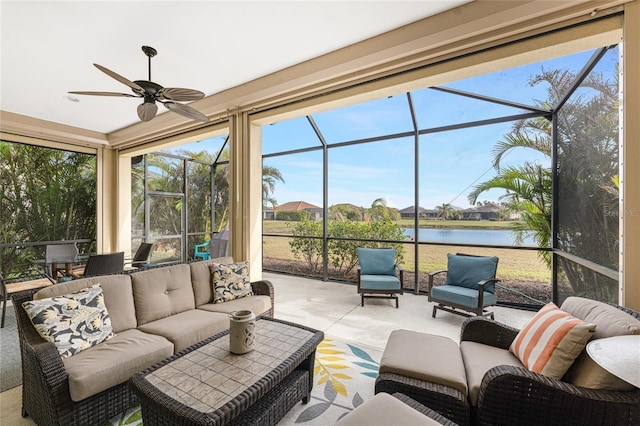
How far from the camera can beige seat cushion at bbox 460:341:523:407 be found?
1.51 m

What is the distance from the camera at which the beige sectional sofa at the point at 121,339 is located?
1.55m

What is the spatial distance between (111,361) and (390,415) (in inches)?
68.0

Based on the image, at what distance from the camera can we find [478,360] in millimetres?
Result: 1747

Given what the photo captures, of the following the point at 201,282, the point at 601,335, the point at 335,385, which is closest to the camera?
the point at 601,335

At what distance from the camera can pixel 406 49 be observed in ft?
8.46

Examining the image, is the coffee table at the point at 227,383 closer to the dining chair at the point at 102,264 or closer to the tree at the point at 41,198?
→ the dining chair at the point at 102,264

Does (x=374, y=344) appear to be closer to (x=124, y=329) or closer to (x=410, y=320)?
(x=410, y=320)

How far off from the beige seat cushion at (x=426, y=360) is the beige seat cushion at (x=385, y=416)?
36cm

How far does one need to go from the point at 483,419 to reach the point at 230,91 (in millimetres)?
4233

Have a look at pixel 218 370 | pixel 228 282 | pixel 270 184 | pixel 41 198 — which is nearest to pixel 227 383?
pixel 218 370

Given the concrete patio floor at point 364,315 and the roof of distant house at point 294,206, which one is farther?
the roof of distant house at point 294,206

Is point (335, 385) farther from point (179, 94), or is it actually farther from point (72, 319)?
point (179, 94)

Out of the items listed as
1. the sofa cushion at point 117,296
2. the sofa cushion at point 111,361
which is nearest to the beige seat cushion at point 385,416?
the sofa cushion at point 111,361

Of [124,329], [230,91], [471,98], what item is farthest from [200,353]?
[471,98]
